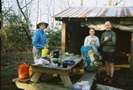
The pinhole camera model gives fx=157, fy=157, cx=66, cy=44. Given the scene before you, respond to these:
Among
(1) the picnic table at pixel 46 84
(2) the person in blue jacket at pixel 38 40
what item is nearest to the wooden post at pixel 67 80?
(1) the picnic table at pixel 46 84

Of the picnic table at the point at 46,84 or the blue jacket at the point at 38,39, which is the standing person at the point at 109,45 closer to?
the picnic table at the point at 46,84

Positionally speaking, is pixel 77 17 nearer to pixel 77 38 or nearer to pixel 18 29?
pixel 77 38

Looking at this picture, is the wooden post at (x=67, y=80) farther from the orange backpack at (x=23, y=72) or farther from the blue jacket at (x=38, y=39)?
the blue jacket at (x=38, y=39)

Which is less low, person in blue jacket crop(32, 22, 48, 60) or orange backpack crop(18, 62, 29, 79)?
person in blue jacket crop(32, 22, 48, 60)

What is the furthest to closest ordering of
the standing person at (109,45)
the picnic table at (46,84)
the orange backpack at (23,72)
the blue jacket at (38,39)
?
the standing person at (109,45) < the blue jacket at (38,39) < the orange backpack at (23,72) < the picnic table at (46,84)

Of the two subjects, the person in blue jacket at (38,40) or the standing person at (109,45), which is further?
the standing person at (109,45)

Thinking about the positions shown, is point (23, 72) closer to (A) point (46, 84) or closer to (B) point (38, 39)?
(A) point (46, 84)

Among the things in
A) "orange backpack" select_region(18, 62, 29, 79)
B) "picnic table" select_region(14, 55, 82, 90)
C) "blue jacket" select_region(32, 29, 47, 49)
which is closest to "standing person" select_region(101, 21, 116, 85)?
"picnic table" select_region(14, 55, 82, 90)

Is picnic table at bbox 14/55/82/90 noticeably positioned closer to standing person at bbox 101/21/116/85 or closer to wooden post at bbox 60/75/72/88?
wooden post at bbox 60/75/72/88

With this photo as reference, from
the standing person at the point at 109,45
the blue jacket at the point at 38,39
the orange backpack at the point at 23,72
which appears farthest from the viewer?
the standing person at the point at 109,45

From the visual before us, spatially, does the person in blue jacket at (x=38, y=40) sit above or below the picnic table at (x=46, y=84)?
above

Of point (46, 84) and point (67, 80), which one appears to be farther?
point (46, 84)

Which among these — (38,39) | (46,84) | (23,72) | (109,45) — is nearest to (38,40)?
(38,39)

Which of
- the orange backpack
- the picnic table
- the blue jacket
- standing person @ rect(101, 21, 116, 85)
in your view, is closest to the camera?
the picnic table
